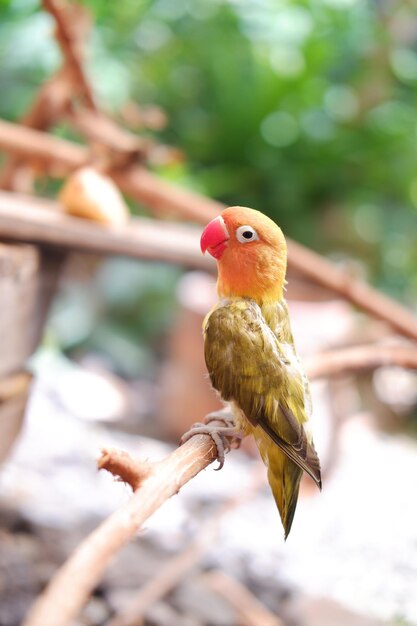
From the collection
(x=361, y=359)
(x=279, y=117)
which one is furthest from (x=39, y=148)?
(x=279, y=117)

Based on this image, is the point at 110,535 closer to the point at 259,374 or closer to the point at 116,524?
the point at 116,524

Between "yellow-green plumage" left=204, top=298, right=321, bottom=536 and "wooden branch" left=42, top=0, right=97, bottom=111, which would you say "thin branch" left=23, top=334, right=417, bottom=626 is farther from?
"wooden branch" left=42, top=0, right=97, bottom=111

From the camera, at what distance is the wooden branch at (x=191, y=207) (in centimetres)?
92

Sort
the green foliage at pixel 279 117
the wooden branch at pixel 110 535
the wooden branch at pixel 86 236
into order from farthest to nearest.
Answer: the green foliage at pixel 279 117, the wooden branch at pixel 86 236, the wooden branch at pixel 110 535

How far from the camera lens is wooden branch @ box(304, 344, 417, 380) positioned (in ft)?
2.43

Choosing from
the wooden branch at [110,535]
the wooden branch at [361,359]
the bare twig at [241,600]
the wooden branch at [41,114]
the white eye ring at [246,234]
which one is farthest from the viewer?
the wooden branch at [41,114]

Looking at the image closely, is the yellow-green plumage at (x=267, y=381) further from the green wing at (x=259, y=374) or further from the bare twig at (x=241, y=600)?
the bare twig at (x=241, y=600)

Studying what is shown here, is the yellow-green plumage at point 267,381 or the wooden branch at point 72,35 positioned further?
the wooden branch at point 72,35

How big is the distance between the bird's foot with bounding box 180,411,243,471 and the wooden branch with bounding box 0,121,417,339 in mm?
438

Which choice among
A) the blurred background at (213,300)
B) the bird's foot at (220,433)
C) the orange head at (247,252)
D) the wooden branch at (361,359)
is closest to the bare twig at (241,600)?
the blurred background at (213,300)

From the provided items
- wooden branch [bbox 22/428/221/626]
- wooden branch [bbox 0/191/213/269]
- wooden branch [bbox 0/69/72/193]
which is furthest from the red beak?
wooden branch [bbox 0/69/72/193]

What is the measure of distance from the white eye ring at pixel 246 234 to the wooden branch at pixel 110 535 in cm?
13

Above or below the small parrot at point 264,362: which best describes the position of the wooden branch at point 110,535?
below

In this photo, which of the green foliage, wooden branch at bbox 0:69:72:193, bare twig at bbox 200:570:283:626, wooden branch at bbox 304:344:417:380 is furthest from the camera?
the green foliage
